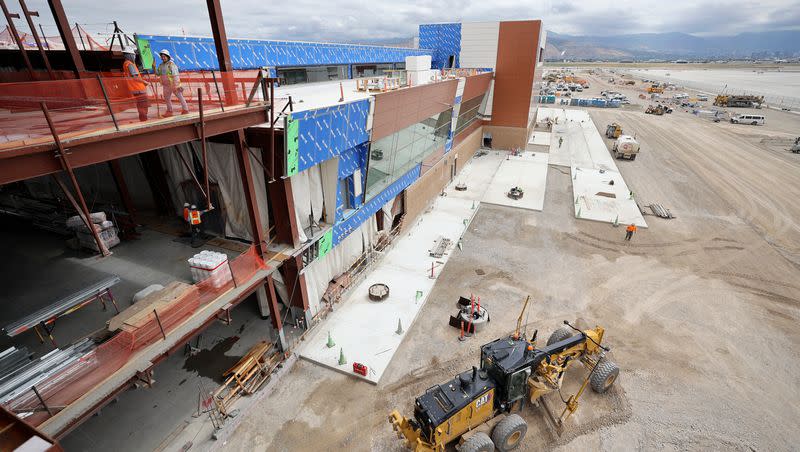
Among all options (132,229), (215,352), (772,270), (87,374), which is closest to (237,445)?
(215,352)

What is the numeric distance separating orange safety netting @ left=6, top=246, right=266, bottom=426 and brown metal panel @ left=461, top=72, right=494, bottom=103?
27.3 meters

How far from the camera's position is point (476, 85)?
115 ft

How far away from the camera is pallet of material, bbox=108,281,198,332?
9.77 meters

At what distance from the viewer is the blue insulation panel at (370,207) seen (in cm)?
1673

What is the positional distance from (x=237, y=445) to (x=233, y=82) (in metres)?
11.4

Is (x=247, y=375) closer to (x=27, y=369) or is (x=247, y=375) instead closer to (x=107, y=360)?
(x=107, y=360)

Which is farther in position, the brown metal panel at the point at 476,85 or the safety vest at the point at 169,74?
the brown metal panel at the point at 476,85

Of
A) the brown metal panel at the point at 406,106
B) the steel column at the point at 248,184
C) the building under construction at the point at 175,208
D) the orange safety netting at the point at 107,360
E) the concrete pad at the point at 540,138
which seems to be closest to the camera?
the orange safety netting at the point at 107,360

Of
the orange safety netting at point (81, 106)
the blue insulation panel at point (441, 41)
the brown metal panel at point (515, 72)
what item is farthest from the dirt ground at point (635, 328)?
the blue insulation panel at point (441, 41)

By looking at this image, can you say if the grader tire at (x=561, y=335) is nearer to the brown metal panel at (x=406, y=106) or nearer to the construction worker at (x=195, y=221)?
the brown metal panel at (x=406, y=106)

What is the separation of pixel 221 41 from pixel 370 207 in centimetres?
1030

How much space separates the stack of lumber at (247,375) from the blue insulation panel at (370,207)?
5.52 metres

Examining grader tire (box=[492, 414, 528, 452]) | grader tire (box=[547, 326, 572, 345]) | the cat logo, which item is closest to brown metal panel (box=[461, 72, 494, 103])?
grader tire (box=[547, 326, 572, 345])

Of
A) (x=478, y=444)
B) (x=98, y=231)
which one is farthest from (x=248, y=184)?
(x=478, y=444)
